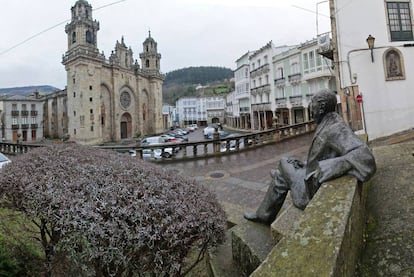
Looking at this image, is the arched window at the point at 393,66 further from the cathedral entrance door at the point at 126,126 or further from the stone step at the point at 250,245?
the cathedral entrance door at the point at 126,126

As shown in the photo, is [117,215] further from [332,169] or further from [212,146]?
[212,146]

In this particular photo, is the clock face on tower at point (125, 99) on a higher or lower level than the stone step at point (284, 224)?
higher

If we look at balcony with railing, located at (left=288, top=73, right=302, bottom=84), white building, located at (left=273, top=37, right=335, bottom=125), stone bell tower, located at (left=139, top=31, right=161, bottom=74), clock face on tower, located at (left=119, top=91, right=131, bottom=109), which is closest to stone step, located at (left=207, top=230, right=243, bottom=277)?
white building, located at (left=273, top=37, right=335, bottom=125)

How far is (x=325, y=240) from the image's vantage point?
1.46 m

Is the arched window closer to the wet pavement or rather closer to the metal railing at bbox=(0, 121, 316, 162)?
the metal railing at bbox=(0, 121, 316, 162)

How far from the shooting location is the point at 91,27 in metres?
41.9

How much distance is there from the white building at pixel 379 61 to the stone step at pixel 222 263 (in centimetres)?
1269

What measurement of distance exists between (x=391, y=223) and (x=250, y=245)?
1.29m

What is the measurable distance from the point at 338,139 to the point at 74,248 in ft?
8.59

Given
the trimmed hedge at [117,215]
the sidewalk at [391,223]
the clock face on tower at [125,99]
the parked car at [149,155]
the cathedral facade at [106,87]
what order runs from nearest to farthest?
the sidewalk at [391,223] → the trimmed hedge at [117,215] → the parked car at [149,155] → the cathedral facade at [106,87] → the clock face on tower at [125,99]

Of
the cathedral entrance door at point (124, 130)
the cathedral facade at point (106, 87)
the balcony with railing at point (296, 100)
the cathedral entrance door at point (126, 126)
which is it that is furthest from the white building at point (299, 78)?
the cathedral entrance door at point (124, 130)

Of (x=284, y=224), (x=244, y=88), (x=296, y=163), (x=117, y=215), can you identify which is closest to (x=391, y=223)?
(x=284, y=224)

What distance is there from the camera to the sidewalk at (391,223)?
167cm

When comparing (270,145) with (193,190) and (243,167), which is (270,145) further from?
(193,190)
